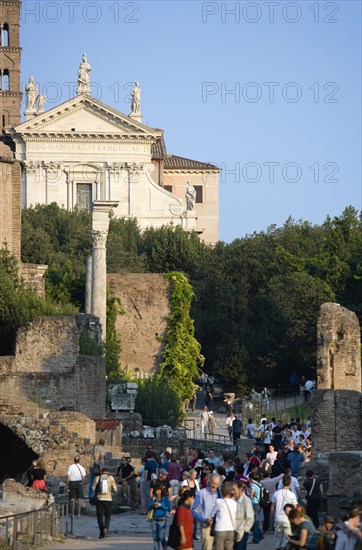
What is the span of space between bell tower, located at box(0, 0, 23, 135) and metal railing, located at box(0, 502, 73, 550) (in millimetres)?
84389

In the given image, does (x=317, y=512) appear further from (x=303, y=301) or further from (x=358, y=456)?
(x=303, y=301)

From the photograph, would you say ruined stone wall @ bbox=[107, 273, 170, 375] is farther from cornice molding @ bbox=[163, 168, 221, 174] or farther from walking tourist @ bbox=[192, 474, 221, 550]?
cornice molding @ bbox=[163, 168, 221, 174]

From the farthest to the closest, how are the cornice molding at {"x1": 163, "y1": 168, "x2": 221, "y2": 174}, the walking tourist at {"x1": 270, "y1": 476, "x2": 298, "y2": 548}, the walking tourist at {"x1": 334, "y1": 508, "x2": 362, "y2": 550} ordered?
the cornice molding at {"x1": 163, "y1": 168, "x2": 221, "y2": 174} → the walking tourist at {"x1": 270, "y1": 476, "x2": 298, "y2": 548} → the walking tourist at {"x1": 334, "y1": 508, "x2": 362, "y2": 550}

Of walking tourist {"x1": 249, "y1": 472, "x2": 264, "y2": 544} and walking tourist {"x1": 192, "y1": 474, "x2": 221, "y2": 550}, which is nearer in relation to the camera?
walking tourist {"x1": 192, "y1": 474, "x2": 221, "y2": 550}

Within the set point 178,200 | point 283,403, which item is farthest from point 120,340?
point 178,200

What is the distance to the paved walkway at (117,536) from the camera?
21.3 m

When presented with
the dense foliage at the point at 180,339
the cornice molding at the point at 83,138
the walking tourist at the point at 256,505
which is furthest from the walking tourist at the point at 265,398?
the cornice molding at the point at 83,138

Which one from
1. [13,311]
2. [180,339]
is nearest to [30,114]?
[180,339]

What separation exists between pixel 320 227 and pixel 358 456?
5289cm

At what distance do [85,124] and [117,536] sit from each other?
232 ft

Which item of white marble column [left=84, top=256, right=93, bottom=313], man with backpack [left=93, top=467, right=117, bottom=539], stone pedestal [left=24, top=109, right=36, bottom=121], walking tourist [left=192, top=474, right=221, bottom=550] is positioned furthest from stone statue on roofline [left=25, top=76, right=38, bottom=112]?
walking tourist [left=192, top=474, right=221, bottom=550]

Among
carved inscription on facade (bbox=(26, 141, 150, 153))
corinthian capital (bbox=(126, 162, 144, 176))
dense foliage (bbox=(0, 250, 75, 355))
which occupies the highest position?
carved inscription on facade (bbox=(26, 141, 150, 153))

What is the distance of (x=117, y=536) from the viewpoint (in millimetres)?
22906

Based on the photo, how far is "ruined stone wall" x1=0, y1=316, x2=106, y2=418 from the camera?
115ft
